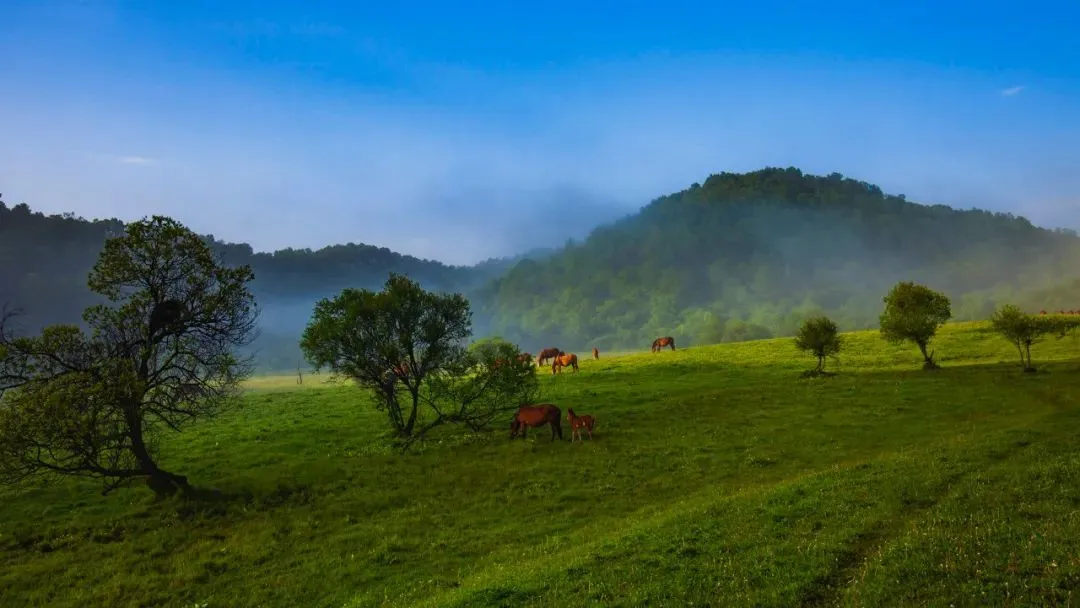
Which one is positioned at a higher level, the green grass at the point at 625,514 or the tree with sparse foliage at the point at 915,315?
the tree with sparse foliage at the point at 915,315

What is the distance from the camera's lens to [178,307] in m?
26.8

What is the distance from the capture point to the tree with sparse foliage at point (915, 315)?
51.5 m

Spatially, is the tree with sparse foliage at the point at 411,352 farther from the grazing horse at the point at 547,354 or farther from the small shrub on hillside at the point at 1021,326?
the small shrub on hillside at the point at 1021,326

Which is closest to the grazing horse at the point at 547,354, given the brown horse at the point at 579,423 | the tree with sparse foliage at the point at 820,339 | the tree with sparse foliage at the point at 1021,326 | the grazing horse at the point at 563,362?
the grazing horse at the point at 563,362

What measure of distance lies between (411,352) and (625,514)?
18.2 m

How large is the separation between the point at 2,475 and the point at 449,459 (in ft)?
60.8

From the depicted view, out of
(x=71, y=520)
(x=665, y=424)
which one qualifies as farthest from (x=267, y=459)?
(x=665, y=424)

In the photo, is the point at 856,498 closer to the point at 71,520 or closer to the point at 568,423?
the point at 568,423

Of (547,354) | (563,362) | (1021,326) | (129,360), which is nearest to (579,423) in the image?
(129,360)

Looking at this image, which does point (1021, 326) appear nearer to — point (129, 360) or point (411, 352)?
point (411, 352)

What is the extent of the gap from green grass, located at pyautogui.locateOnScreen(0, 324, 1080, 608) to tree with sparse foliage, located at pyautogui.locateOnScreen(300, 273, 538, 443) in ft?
8.93

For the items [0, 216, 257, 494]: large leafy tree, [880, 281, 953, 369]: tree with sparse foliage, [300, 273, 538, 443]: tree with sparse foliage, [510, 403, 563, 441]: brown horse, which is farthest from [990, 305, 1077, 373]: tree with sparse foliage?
[0, 216, 257, 494]: large leafy tree

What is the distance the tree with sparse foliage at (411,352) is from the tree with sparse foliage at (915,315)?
117 feet

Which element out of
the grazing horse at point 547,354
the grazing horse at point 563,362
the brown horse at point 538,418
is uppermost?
the grazing horse at point 547,354
